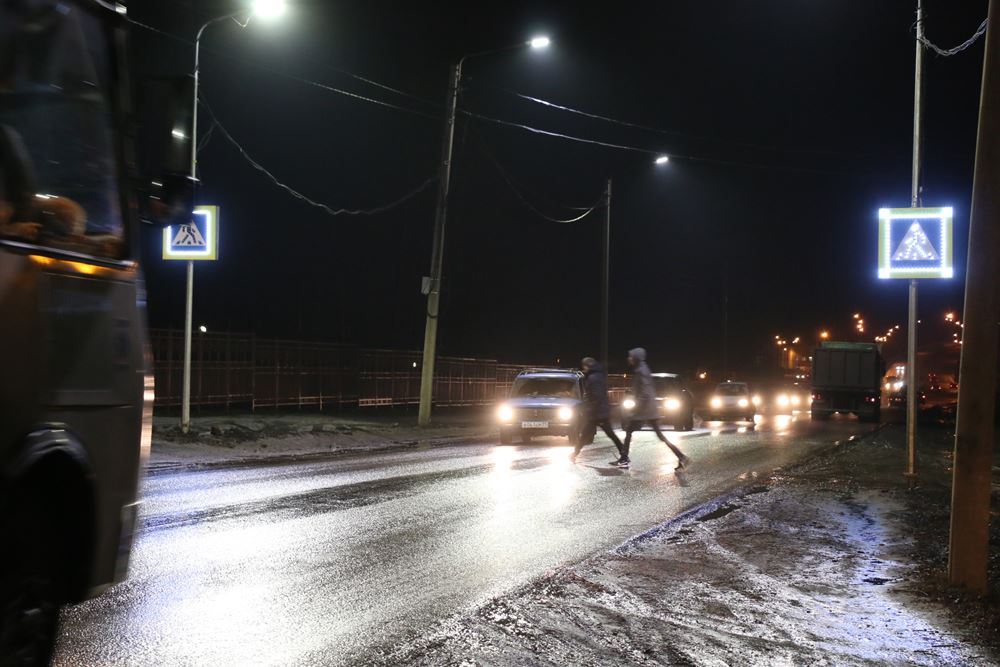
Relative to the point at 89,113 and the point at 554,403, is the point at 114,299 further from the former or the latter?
the point at 554,403

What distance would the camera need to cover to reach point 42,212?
3.69 m

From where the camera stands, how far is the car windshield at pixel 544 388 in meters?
22.8

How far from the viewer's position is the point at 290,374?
98.0ft

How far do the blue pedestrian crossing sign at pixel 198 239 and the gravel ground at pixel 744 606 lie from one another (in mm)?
10798

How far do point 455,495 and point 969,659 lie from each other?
7.16 meters

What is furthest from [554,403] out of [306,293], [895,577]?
[306,293]

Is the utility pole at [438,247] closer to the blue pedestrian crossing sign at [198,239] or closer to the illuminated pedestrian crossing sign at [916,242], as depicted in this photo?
the blue pedestrian crossing sign at [198,239]

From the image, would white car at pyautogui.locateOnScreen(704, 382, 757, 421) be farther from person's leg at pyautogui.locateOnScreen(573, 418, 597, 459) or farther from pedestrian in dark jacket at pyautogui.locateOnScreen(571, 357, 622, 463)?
pedestrian in dark jacket at pyautogui.locateOnScreen(571, 357, 622, 463)

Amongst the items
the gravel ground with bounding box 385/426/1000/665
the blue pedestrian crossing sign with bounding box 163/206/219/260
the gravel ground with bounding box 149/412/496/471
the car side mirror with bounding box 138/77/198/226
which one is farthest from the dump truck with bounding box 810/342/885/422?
the car side mirror with bounding box 138/77/198/226

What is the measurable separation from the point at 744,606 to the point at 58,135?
5154 mm

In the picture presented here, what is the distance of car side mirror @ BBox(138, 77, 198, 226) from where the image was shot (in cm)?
444

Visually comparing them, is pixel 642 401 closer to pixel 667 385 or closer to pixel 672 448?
pixel 672 448

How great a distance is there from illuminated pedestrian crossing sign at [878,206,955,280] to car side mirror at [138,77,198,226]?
10.8m

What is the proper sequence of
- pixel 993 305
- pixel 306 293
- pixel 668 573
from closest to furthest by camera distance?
pixel 993 305 → pixel 668 573 → pixel 306 293
